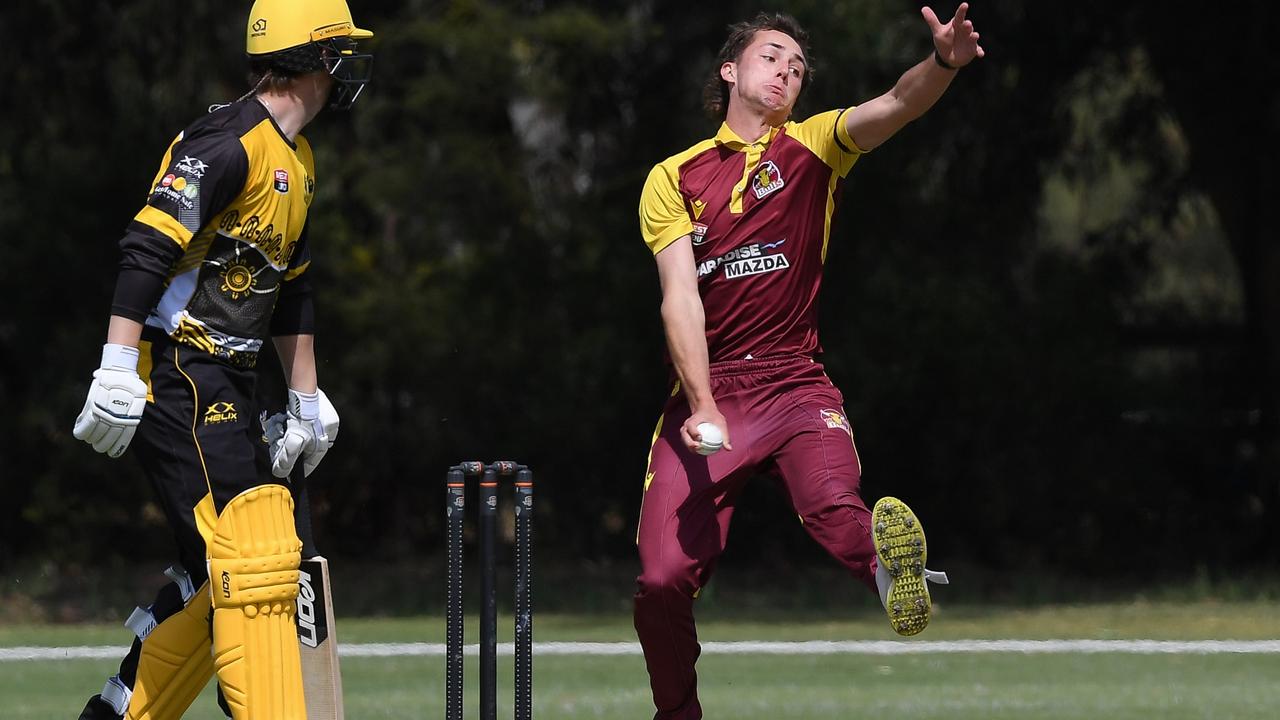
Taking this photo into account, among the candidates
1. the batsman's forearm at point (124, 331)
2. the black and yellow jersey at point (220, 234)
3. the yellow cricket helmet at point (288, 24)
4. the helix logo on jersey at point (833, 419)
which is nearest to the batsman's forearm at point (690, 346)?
the helix logo on jersey at point (833, 419)

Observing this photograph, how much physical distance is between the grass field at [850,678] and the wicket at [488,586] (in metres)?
2.40

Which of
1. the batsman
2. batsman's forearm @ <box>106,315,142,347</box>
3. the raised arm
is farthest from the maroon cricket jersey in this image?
batsman's forearm @ <box>106,315,142,347</box>

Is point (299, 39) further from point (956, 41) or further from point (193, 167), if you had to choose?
point (956, 41)

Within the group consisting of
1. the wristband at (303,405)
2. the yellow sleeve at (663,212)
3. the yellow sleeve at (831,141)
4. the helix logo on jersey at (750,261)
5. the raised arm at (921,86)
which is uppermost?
the raised arm at (921,86)

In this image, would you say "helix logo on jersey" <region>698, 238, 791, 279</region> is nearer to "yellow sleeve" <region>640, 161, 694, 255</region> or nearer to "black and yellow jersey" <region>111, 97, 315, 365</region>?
"yellow sleeve" <region>640, 161, 694, 255</region>

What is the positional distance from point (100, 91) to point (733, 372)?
35.7ft

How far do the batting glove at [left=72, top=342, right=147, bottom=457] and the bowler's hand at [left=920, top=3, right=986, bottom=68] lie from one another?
2506 millimetres

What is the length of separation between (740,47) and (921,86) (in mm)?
851

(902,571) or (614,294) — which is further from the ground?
(614,294)

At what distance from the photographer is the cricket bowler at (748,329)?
642 centimetres

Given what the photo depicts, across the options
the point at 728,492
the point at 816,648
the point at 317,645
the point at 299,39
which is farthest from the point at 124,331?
the point at 816,648

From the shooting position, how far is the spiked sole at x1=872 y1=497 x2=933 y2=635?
19.9 ft

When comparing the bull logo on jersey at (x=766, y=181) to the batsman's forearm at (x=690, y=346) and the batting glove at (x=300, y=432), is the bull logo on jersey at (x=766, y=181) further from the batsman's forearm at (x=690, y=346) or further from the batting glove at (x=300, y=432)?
the batting glove at (x=300, y=432)

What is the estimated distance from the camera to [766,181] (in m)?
6.76
